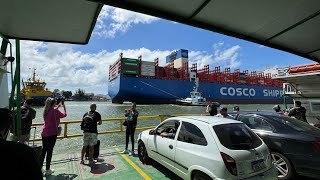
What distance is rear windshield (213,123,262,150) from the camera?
407 centimetres

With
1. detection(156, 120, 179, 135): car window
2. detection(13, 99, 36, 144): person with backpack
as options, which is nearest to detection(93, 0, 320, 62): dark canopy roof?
detection(156, 120, 179, 135): car window

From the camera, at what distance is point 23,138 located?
5.24 metres

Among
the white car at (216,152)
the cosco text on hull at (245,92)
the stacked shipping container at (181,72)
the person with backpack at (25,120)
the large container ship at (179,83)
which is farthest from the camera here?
the cosco text on hull at (245,92)

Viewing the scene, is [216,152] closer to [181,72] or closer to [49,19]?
[49,19]

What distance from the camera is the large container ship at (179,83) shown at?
56.3 m

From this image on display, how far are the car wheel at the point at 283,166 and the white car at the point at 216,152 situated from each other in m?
1.04

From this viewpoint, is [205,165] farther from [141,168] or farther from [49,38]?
[49,38]

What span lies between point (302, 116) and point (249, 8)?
725 cm

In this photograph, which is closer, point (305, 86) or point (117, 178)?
point (117, 178)

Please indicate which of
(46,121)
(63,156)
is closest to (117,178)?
(46,121)

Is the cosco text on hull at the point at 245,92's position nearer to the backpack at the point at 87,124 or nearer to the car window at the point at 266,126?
the car window at the point at 266,126

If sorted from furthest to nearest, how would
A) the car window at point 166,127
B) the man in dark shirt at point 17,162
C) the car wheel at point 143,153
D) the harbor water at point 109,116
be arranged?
the harbor water at point 109,116
the car wheel at point 143,153
the car window at point 166,127
the man in dark shirt at point 17,162

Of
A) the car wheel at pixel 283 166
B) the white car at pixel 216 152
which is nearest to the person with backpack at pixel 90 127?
the white car at pixel 216 152

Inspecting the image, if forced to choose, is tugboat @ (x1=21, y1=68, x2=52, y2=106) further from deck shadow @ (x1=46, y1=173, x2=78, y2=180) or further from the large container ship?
deck shadow @ (x1=46, y1=173, x2=78, y2=180)
